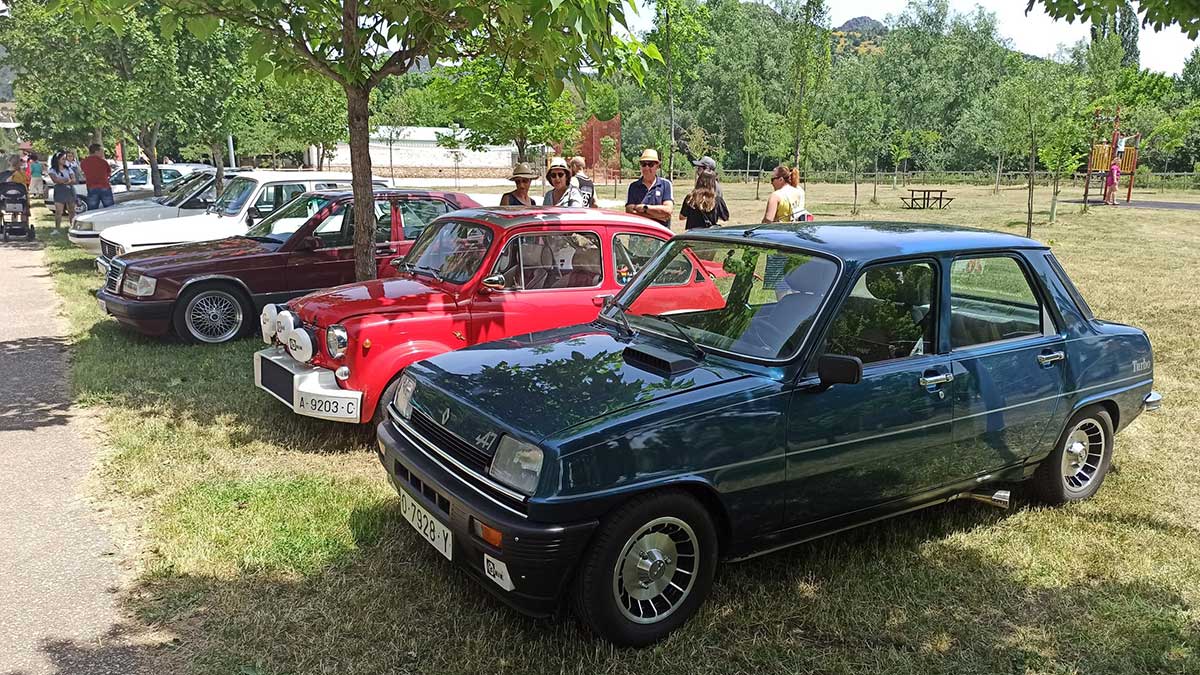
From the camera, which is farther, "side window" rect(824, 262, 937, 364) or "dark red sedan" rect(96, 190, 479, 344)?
"dark red sedan" rect(96, 190, 479, 344)

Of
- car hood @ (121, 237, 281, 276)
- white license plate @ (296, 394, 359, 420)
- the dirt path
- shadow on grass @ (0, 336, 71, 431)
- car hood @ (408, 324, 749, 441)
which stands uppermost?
car hood @ (121, 237, 281, 276)

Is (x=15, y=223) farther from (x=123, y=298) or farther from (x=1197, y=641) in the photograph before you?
(x=1197, y=641)

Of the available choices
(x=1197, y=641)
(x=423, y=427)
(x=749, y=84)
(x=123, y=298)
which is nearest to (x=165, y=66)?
(x=123, y=298)

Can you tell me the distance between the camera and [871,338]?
13.4 ft

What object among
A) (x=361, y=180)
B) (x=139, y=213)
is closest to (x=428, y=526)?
(x=361, y=180)

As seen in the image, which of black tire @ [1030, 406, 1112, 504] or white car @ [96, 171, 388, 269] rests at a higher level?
white car @ [96, 171, 388, 269]

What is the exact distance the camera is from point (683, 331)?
424cm

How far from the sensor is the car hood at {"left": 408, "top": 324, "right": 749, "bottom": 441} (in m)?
3.49

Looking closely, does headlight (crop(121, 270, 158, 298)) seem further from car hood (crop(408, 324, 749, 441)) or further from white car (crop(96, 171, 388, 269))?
car hood (crop(408, 324, 749, 441))

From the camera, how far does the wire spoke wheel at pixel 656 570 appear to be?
11.3 feet

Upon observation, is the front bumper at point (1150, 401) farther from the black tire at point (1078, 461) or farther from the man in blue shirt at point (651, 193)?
the man in blue shirt at point (651, 193)

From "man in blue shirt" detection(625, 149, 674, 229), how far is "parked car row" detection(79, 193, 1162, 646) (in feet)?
10.6

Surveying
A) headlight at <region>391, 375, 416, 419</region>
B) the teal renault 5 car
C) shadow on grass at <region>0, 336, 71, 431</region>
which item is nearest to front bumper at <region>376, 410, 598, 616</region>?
the teal renault 5 car

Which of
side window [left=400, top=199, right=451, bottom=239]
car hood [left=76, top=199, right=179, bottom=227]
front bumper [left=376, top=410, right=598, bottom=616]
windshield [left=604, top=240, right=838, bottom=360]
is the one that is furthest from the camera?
car hood [left=76, top=199, right=179, bottom=227]
